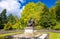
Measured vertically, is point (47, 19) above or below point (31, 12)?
below

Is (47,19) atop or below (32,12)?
below

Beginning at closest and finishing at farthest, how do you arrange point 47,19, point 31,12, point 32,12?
1. point 47,19
2. point 32,12
3. point 31,12

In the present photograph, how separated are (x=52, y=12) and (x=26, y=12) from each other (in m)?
9.33

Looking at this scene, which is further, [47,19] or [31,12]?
[31,12]

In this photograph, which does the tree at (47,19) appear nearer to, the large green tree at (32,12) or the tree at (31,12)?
the large green tree at (32,12)

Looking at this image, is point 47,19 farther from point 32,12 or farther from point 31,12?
point 31,12

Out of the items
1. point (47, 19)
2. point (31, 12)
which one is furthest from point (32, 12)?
point (47, 19)

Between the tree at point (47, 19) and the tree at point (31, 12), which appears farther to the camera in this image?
the tree at point (31, 12)

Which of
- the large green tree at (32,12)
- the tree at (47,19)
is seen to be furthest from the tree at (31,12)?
the tree at (47,19)

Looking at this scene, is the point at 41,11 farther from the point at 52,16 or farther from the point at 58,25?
the point at 58,25

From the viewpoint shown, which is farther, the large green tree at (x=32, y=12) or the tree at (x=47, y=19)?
the large green tree at (x=32, y=12)

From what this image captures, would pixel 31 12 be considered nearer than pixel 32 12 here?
No

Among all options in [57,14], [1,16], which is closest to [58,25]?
[57,14]

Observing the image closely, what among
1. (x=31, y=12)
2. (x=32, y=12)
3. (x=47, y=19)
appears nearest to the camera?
(x=47, y=19)
